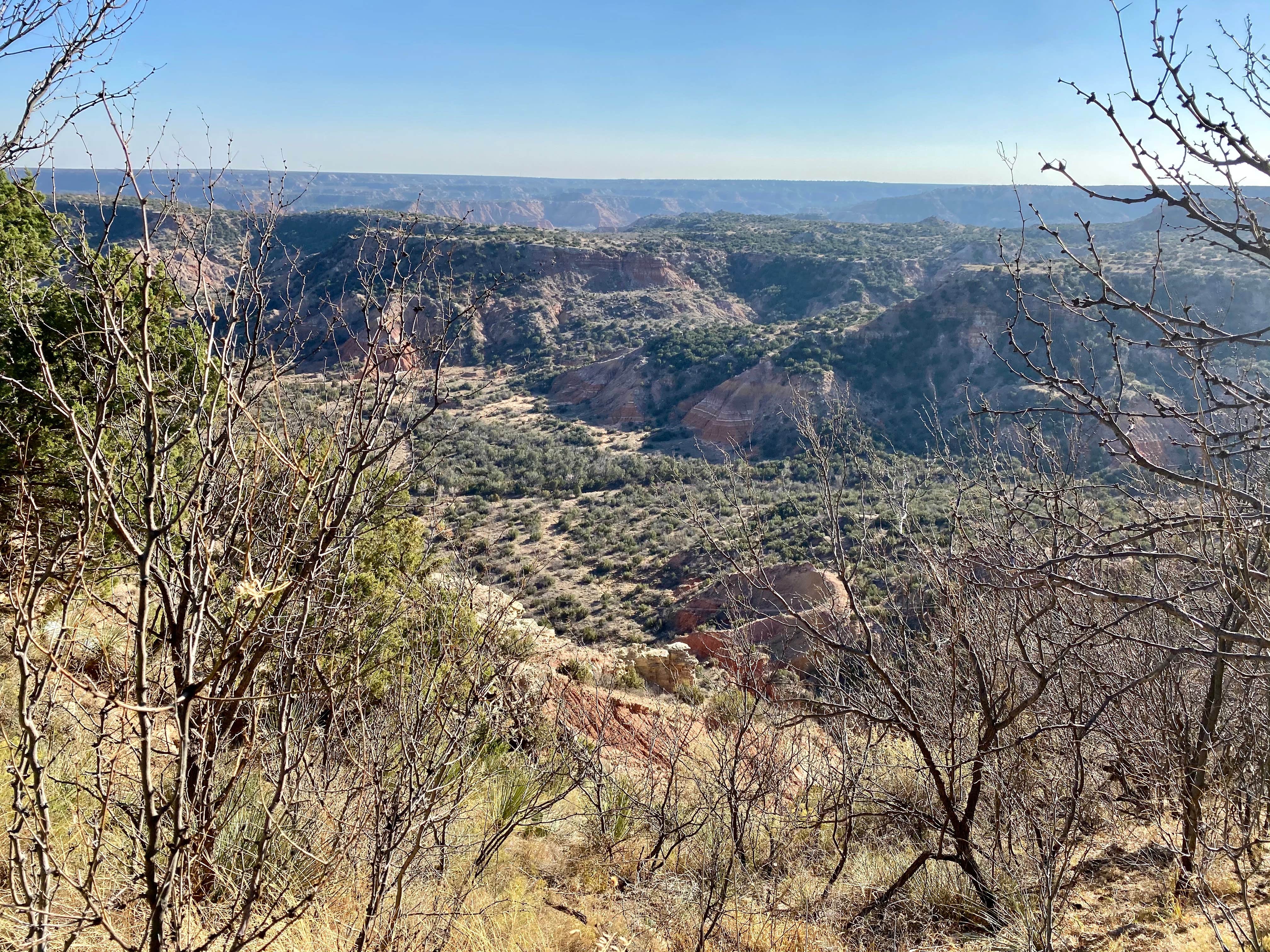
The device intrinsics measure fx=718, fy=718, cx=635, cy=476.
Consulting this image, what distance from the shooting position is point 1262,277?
29438 millimetres

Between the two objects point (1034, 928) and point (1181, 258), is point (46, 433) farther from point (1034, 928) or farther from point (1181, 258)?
point (1181, 258)

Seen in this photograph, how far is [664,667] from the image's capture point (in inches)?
564

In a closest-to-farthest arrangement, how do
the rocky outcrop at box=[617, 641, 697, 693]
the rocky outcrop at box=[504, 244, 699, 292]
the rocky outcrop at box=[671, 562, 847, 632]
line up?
the rocky outcrop at box=[617, 641, 697, 693]
the rocky outcrop at box=[671, 562, 847, 632]
the rocky outcrop at box=[504, 244, 699, 292]

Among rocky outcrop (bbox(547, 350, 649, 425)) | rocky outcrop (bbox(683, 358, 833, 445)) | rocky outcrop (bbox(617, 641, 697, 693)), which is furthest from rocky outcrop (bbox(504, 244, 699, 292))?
rocky outcrop (bbox(617, 641, 697, 693))

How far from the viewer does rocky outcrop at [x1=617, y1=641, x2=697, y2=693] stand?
14031 millimetres

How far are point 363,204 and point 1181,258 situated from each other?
10795cm

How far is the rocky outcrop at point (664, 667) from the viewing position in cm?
1403

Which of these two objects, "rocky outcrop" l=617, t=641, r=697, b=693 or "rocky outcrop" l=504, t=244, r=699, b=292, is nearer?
"rocky outcrop" l=617, t=641, r=697, b=693

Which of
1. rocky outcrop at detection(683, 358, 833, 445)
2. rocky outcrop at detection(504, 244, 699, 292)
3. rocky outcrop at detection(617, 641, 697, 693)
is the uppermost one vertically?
rocky outcrop at detection(504, 244, 699, 292)

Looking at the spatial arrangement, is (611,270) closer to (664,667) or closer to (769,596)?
(769,596)

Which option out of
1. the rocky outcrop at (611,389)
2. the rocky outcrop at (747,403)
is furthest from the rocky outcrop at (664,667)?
the rocky outcrop at (611,389)

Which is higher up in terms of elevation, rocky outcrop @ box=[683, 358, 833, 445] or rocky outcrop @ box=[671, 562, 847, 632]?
rocky outcrop @ box=[683, 358, 833, 445]

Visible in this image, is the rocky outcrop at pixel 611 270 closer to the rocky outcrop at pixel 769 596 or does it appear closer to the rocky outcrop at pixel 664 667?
the rocky outcrop at pixel 769 596

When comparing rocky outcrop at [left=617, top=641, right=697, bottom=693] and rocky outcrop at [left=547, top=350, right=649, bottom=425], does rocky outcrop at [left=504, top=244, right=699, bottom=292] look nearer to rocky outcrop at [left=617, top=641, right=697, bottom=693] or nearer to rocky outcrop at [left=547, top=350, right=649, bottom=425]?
rocky outcrop at [left=547, top=350, right=649, bottom=425]
